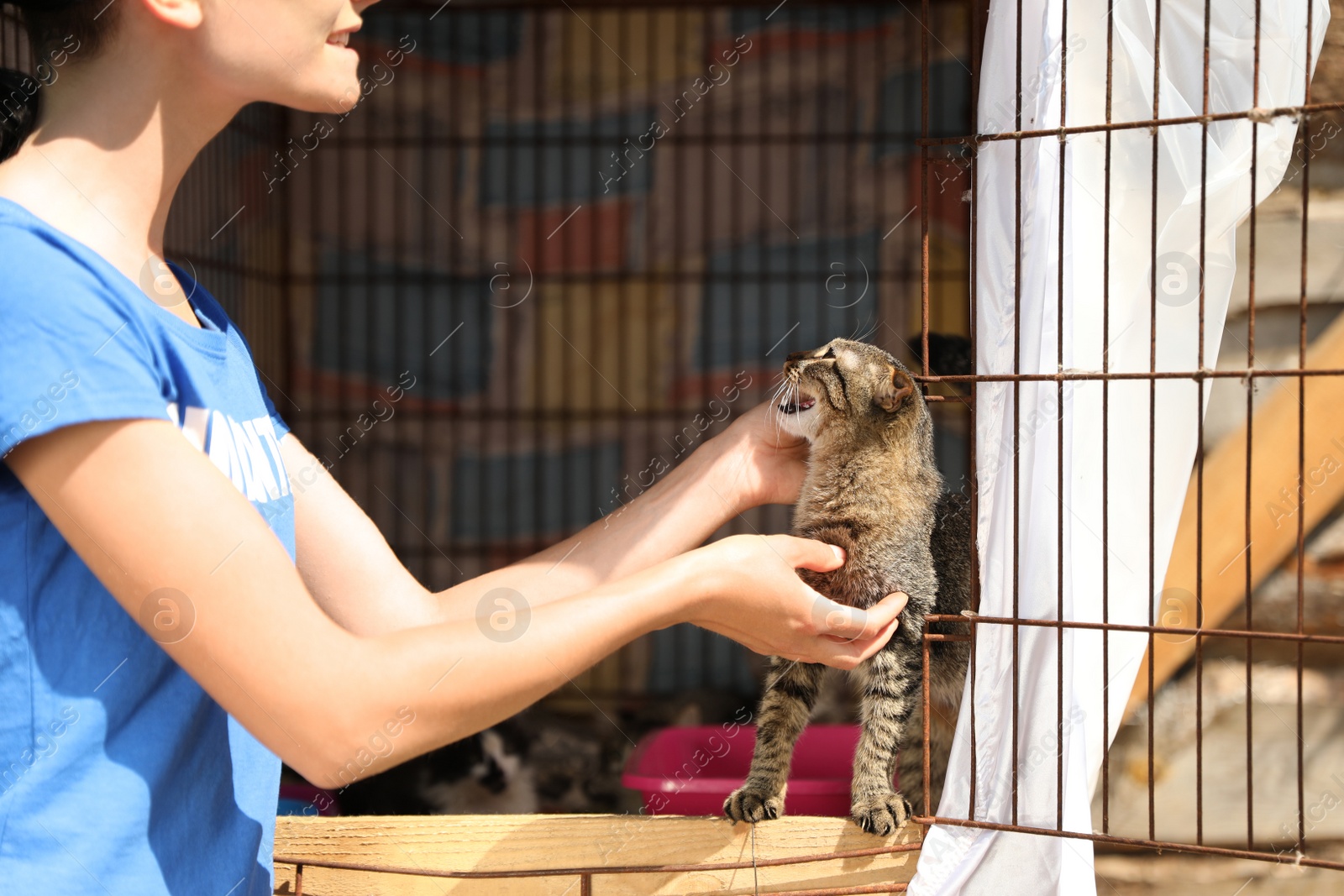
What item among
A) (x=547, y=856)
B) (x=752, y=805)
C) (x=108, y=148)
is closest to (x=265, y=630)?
(x=108, y=148)

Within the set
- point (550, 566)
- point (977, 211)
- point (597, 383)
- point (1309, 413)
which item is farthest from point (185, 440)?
point (597, 383)

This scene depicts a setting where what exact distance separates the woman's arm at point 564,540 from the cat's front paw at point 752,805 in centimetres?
39

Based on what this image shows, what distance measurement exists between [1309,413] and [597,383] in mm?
3026

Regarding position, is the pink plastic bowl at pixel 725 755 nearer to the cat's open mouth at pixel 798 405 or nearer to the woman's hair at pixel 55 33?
the cat's open mouth at pixel 798 405

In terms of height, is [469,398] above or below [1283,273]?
below

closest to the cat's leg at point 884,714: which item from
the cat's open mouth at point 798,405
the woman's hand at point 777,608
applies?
the woman's hand at point 777,608

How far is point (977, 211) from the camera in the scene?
152 cm

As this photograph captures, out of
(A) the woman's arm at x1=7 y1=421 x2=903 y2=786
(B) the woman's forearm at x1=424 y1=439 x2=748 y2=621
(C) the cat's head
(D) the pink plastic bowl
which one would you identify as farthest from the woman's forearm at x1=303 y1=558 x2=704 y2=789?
(D) the pink plastic bowl

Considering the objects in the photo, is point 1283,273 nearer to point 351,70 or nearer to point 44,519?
point 351,70

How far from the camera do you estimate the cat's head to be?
6.13ft

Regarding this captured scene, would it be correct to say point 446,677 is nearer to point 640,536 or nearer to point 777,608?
point 777,608

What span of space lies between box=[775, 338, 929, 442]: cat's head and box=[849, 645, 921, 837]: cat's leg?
405mm

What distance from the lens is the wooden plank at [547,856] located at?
58.6 inches

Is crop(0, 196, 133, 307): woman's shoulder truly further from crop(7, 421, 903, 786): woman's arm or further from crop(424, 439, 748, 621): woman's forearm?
crop(424, 439, 748, 621): woman's forearm
